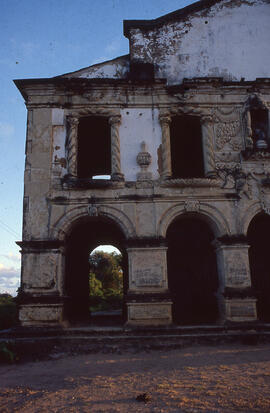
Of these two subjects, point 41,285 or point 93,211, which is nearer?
point 41,285

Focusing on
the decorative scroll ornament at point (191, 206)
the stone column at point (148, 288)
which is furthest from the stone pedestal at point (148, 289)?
the decorative scroll ornament at point (191, 206)

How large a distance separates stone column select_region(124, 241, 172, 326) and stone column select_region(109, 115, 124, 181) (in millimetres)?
2229

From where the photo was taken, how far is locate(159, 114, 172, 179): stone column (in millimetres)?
10320

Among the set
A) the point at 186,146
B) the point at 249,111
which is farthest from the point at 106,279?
the point at 249,111

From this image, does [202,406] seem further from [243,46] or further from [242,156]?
[243,46]

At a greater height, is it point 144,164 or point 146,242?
point 144,164

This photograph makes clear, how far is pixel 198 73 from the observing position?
1134cm

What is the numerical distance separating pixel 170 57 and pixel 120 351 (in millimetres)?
9191

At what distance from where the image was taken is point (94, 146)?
43.4ft

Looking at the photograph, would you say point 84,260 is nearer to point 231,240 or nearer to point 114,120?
point 114,120

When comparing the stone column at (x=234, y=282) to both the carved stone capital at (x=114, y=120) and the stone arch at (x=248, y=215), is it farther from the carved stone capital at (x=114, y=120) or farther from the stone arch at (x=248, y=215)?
the carved stone capital at (x=114, y=120)

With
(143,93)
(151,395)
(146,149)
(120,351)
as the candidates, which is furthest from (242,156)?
(151,395)

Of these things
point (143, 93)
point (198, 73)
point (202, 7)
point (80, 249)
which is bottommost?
point (80, 249)

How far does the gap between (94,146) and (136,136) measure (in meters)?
3.00
